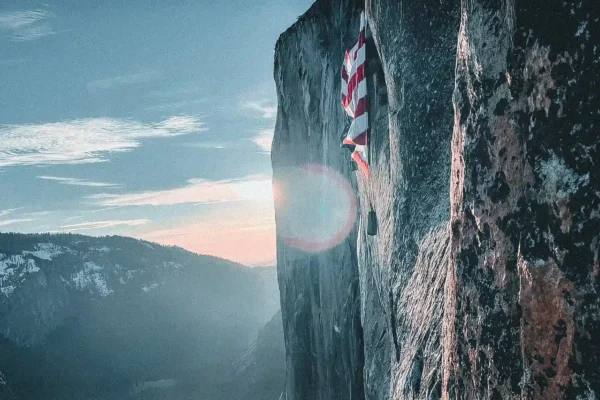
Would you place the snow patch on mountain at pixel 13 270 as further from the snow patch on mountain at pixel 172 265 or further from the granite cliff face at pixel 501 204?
the granite cliff face at pixel 501 204

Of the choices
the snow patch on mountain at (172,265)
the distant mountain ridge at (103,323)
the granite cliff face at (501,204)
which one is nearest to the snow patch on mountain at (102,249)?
the distant mountain ridge at (103,323)

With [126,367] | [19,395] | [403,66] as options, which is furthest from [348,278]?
[126,367]

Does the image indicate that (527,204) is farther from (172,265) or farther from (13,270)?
(172,265)

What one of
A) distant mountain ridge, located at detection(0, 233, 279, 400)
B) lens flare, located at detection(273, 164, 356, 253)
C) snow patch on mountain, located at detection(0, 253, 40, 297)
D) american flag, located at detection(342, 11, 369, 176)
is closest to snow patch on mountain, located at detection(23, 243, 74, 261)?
distant mountain ridge, located at detection(0, 233, 279, 400)

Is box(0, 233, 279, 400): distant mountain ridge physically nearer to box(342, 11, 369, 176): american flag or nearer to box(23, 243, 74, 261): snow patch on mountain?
box(23, 243, 74, 261): snow patch on mountain

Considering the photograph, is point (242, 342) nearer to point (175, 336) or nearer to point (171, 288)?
point (175, 336)

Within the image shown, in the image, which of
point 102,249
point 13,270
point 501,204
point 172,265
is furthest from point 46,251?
point 501,204
